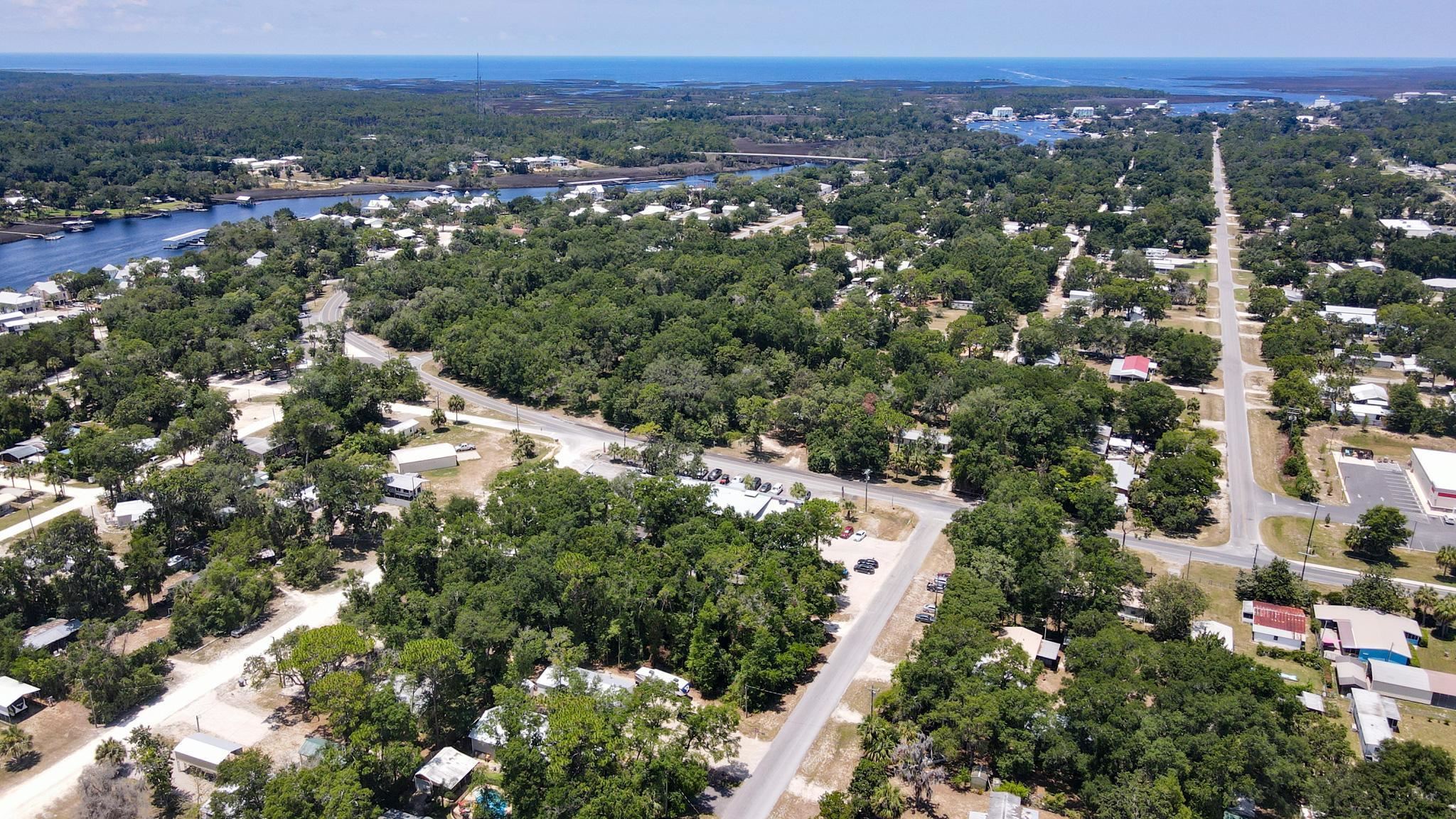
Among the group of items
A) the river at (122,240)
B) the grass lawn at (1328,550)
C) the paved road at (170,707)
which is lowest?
the paved road at (170,707)

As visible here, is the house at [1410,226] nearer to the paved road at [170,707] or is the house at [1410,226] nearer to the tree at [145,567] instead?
the paved road at [170,707]

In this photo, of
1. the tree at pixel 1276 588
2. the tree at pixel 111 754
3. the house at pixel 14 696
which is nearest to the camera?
the tree at pixel 111 754

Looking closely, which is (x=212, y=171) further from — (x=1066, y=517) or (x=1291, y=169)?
(x=1291, y=169)

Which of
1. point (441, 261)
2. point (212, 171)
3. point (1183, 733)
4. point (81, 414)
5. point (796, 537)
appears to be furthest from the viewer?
point (212, 171)

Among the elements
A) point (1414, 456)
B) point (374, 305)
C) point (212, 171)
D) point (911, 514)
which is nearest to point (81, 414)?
point (374, 305)

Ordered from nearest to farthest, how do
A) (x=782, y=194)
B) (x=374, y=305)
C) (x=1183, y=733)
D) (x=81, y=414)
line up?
(x=1183, y=733), (x=81, y=414), (x=374, y=305), (x=782, y=194)

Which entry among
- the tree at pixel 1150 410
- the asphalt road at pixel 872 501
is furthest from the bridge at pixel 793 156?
the tree at pixel 1150 410

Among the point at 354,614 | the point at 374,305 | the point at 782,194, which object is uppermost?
the point at 782,194

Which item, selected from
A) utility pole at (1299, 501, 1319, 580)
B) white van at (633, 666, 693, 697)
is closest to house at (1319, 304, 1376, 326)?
utility pole at (1299, 501, 1319, 580)
